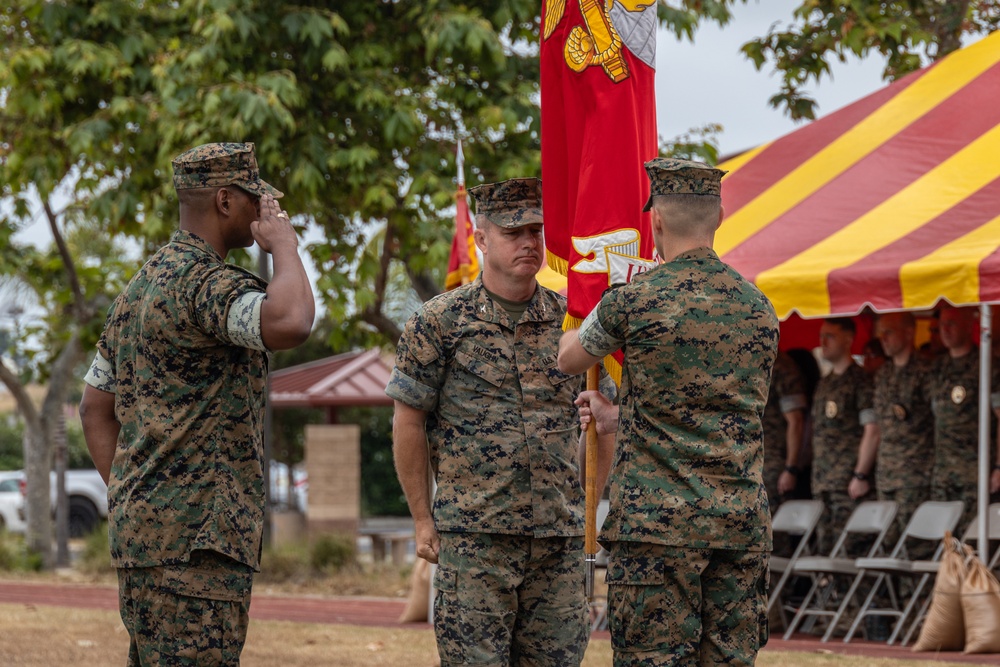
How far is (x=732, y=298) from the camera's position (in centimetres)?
415

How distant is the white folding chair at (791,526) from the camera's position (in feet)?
32.8

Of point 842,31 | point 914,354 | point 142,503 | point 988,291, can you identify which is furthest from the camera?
point 842,31

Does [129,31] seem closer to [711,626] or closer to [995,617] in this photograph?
[995,617]

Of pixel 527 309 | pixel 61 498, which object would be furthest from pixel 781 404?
pixel 61 498

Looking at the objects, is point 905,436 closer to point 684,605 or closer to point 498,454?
point 498,454

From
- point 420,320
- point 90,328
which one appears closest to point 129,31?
point 90,328

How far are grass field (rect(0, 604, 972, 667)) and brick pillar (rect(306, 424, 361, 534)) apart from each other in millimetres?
10027

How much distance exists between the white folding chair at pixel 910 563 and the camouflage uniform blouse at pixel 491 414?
4883 mm

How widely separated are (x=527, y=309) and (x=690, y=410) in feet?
3.87

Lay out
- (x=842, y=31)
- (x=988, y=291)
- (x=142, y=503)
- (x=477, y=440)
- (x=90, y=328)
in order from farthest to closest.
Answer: (x=90, y=328) < (x=842, y=31) < (x=988, y=291) < (x=477, y=440) < (x=142, y=503)

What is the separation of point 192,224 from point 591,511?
1.79 metres

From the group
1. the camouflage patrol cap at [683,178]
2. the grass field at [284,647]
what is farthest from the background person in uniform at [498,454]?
the grass field at [284,647]

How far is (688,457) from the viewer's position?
405cm

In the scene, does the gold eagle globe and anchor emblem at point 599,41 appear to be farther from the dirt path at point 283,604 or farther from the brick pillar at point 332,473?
the brick pillar at point 332,473
